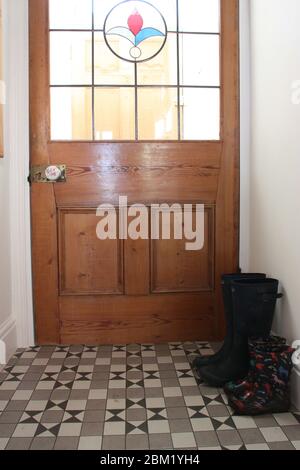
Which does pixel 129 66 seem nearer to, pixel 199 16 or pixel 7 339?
pixel 199 16

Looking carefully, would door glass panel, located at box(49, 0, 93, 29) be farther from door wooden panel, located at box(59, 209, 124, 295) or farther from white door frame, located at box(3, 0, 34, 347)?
door wooden panel, located at box(59, 209, 124, 295)

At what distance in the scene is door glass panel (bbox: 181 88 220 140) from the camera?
2590 mm

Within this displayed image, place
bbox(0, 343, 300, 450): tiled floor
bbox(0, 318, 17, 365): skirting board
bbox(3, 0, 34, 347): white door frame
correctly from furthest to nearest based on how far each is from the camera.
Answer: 1. bbox(3, 0, 34, 347): white door frame
2. bbox(0, 318, 17, 365): skirting board
3. bbox(0, 343, 300, 450): tiled floor

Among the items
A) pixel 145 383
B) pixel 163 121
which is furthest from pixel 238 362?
pixel 163 121

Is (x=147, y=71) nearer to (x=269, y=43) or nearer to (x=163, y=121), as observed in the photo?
(x=163, y=121)

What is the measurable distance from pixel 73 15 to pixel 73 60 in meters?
0.25

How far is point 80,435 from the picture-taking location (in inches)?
64.6

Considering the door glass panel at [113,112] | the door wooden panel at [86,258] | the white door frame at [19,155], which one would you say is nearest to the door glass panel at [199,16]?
the door glass panel at [113,112]

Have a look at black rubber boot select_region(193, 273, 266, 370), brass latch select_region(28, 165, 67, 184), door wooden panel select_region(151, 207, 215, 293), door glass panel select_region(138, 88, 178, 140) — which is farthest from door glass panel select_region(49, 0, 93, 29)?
black rubber boot select_region(193, 273, 266, 370)

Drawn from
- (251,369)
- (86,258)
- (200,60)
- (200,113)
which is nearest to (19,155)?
(86,258)

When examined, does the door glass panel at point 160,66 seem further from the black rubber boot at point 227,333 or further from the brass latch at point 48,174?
the black rubber boot at point 227,333

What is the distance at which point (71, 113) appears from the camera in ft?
8.40

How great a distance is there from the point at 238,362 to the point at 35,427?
3.01 ft

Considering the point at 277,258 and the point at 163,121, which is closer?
the point at 277,258
